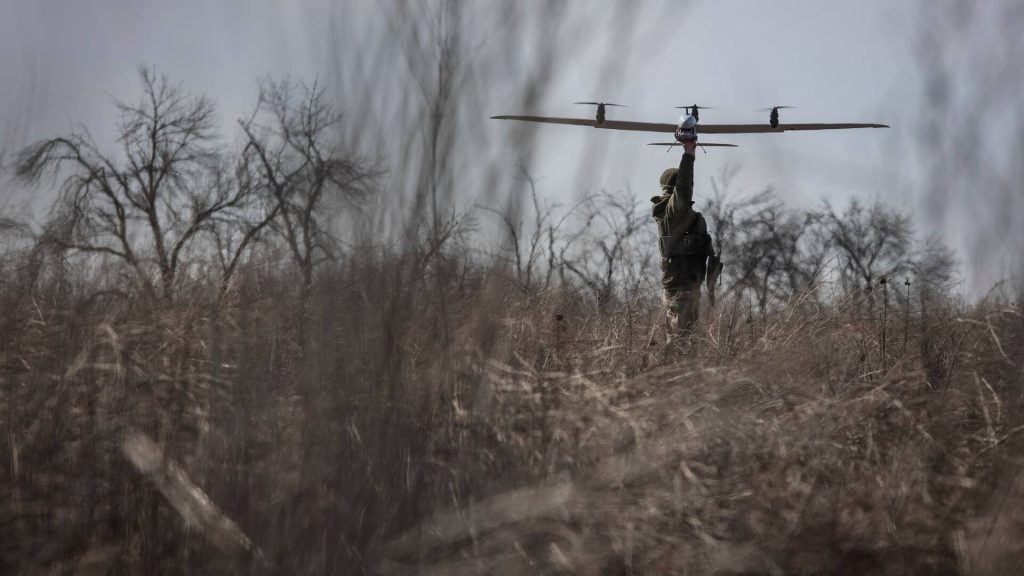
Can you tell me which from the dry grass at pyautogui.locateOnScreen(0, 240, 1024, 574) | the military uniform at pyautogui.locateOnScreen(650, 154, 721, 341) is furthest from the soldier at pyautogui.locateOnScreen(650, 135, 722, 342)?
the dry grass at pyautogui.locateOnScreen(0, 240, 1024, 574)

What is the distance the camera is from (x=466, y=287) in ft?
9.25

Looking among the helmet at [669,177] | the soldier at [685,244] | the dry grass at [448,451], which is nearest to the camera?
the dry grass at [448,451]

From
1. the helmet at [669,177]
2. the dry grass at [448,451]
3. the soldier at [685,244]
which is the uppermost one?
the helmet at [669,177]

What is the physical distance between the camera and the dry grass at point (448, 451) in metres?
2.65

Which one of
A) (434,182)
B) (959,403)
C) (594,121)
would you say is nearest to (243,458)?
(434,182)

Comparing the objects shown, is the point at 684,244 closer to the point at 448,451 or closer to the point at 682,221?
the point at 682,221

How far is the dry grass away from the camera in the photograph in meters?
2.65

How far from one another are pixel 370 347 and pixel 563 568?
0.76 meters

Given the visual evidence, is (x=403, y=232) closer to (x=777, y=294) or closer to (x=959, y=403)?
(x=959, y=403)

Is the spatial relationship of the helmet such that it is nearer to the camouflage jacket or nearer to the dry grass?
the camouflage jacket

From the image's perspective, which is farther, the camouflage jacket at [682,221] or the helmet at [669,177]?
the helmet at [669,177]

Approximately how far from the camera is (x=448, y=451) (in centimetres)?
296

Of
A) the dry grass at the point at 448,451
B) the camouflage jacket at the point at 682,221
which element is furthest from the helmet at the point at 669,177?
the dry grass at the point at 448,451

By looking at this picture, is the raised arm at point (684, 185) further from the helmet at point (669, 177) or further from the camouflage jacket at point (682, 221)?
the helmet at point (669, 177)
